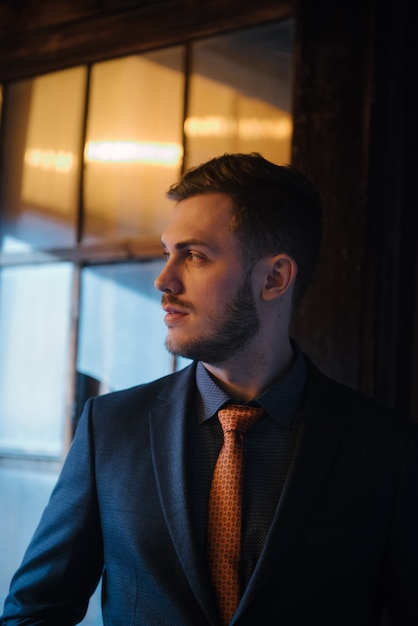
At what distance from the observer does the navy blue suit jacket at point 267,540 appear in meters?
1.61

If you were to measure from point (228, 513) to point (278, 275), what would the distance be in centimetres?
55

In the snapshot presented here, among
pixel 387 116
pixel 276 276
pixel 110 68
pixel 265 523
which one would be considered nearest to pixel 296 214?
pixel 276 276

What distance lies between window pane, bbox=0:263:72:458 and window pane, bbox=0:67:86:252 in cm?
14

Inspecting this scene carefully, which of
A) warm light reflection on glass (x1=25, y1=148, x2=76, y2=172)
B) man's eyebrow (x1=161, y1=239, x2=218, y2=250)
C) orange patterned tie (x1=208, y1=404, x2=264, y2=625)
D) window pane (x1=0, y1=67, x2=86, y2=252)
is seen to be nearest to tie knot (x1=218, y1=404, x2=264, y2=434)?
orange patterned tie (x1=208, y1=404, x2=264, y2=625)

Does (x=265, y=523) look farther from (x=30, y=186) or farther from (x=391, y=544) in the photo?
(x=30, y=186)

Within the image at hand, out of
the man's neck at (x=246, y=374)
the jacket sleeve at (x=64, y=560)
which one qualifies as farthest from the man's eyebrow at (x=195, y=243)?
the jacket sleeve at (x=64, y=560)

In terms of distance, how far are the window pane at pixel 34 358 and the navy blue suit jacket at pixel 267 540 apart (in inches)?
37.3

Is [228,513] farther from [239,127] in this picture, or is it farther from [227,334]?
[239,127]

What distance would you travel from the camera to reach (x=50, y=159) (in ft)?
9.39

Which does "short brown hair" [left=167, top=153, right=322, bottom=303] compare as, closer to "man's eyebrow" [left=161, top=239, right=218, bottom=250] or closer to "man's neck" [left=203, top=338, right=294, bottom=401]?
"man's eyebrow" [left=161, top=239, right=218, bottom=250]

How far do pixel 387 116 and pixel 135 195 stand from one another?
34.9 inches

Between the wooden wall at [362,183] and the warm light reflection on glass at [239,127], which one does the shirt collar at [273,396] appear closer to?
the wooden wall at [362,183]

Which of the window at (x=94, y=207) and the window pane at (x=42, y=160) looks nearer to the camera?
the window at (x=94, y=207)

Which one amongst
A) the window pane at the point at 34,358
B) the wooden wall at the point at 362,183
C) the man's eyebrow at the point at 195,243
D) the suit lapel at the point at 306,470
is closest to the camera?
the suit lapel at the point at 306,470
